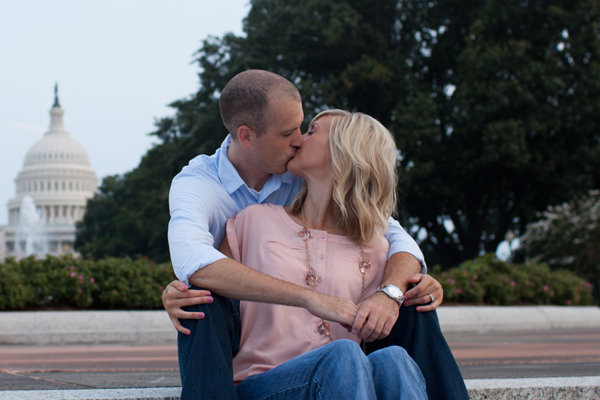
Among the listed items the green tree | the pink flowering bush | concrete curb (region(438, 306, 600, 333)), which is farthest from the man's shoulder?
the green tree

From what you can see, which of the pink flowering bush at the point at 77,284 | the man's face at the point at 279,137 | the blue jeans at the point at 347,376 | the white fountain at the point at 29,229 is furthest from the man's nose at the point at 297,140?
the white fountain at the point at 29,229

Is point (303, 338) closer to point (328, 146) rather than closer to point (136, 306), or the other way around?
point (328, 146)

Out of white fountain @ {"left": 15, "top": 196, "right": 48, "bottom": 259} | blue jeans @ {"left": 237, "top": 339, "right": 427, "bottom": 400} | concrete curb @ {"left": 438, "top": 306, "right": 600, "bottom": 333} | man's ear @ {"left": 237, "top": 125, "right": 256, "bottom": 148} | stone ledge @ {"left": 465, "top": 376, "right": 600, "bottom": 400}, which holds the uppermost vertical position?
white fountain @ {"left": 15, "top": 196, "right": 48, "bottom": 259}

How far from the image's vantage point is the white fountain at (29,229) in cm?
9288

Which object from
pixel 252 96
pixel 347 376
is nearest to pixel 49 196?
pixel 252 96

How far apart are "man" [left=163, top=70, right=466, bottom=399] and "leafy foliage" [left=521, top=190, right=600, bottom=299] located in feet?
62.0

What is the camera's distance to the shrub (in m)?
12.4

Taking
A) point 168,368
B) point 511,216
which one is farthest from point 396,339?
point 511,216

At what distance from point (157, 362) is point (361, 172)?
13.6 feet

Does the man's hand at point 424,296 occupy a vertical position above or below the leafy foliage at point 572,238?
below

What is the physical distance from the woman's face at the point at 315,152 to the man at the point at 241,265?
0.29 feet

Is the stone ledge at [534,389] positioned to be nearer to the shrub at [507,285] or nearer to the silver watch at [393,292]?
the silver watch at [393,292]

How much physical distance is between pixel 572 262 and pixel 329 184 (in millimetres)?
19783

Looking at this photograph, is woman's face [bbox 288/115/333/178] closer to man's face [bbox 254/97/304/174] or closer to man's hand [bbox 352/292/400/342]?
man's face [bbox 254/97/304/174]
